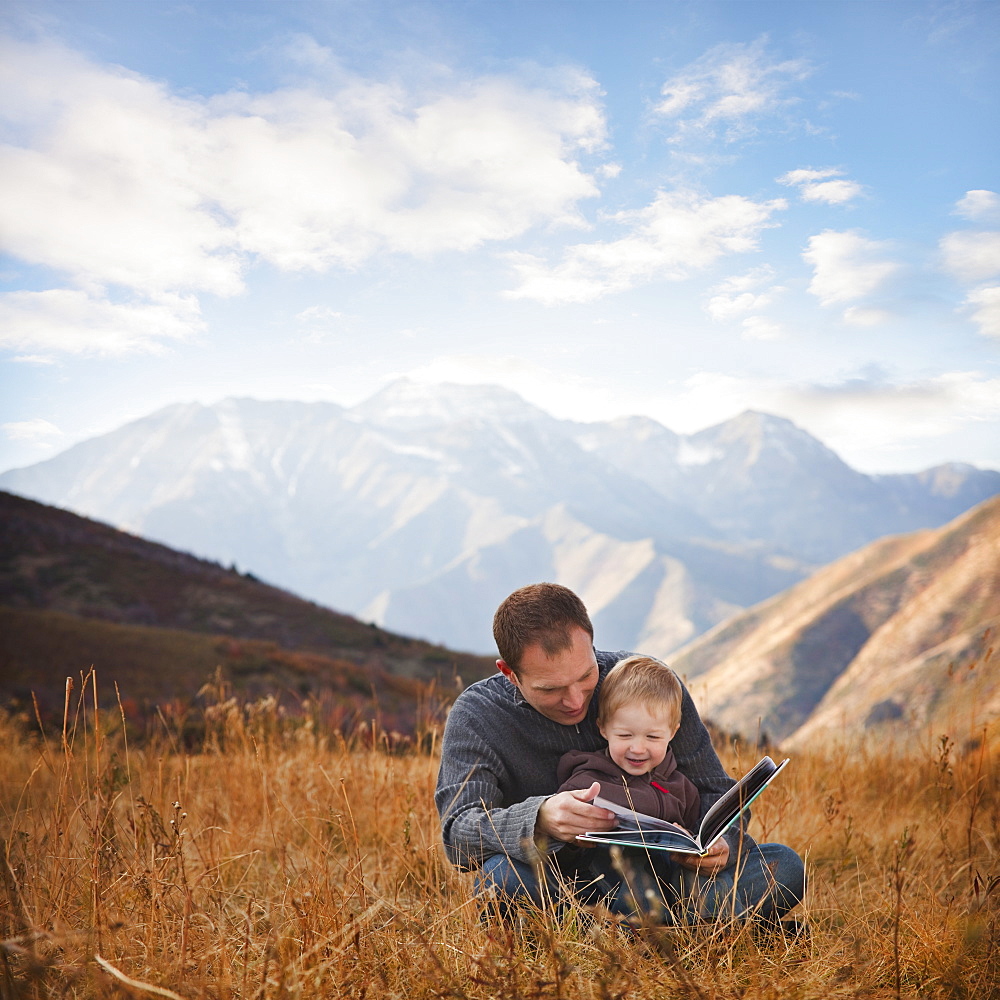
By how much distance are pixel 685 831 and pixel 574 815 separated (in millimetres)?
348

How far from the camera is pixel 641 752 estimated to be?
2.66 m

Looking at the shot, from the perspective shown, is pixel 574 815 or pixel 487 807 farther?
pixel 487 807

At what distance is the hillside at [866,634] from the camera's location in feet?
89.2

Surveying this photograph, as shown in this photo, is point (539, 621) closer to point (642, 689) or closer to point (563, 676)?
point (563, 676)

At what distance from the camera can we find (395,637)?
21.5 meters

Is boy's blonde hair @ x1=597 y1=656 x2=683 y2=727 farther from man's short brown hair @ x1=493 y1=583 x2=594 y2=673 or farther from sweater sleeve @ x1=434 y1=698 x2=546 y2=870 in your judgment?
sweater sleeve @ x1=434 y1=698 x2=546 y2=870

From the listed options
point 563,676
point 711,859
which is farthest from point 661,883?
point 563,676

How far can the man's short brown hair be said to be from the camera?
2.59 meters

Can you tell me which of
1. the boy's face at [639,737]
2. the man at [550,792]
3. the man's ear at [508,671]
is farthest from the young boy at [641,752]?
the man's ear at [508,671]

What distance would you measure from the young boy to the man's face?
138mm

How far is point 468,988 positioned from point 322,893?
0.73m

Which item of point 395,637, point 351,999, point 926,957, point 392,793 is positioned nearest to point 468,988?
point 351,999

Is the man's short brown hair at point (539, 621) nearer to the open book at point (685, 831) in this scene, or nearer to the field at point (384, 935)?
the open book at point (685, 831)

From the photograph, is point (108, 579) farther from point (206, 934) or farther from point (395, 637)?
point (206, 934)
